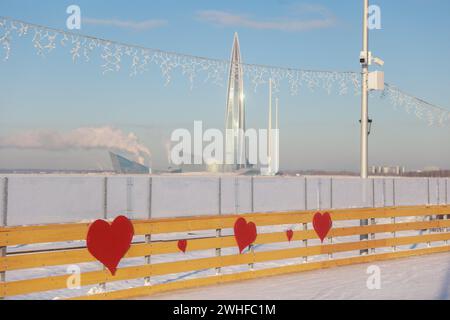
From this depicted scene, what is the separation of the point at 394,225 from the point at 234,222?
17.5 ft

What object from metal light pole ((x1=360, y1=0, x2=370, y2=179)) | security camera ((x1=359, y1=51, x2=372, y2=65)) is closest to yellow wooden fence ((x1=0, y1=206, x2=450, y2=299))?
metal light pole ((x1=360, y1=0, x2=370, y2=179))

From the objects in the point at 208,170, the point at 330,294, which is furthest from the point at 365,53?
the point at 208,170

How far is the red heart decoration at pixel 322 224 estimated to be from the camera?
1302 cm

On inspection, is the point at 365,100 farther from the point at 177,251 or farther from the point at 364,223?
the point at 177,251

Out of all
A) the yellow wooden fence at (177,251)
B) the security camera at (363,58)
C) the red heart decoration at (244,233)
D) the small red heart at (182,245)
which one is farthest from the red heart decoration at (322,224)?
the security camera at (363,58)

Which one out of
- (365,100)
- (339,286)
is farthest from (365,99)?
(339,286)

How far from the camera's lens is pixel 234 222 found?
11492 millimetres

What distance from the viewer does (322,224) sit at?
13102 millimetres

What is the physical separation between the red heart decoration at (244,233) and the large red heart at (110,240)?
7.84 feet

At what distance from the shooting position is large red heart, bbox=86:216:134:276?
361 inches

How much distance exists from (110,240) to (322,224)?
5.27m

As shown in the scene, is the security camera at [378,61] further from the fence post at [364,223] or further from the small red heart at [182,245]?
the small red heart at [182,245]
